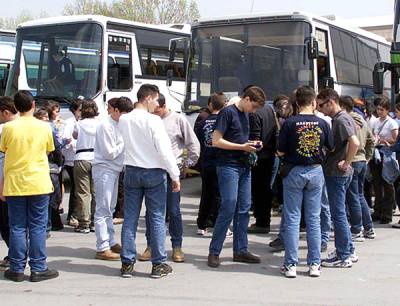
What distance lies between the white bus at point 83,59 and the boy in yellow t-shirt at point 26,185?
20.5ft

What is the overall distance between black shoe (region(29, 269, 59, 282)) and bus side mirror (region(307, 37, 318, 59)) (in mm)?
6633

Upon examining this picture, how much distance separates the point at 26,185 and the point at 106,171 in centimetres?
117

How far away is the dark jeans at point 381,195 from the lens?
9.05m

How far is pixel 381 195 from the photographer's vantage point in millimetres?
9281

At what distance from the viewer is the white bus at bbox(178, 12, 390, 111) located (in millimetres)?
11180

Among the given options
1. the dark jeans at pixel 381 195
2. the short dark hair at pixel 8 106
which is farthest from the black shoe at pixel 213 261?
the dark jeans at pixel 381 195

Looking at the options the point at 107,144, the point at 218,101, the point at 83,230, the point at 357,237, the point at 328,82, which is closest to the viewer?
the point at 107,144

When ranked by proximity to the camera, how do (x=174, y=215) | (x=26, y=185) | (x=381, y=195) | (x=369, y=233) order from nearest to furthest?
(x=26, y=185)
(x=174, y=215)
(x=369, y=233)
(x=381, y=195)

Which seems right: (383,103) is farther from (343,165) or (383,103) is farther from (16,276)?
(16,276)

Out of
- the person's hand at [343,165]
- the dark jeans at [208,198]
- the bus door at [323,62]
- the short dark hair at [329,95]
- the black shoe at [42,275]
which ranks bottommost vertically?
the black shoe at [42,275]

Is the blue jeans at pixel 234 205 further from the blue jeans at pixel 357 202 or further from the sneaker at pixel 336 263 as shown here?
the blue jeans at pixel 357 202

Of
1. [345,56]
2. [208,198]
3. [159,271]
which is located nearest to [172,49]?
[345,56]

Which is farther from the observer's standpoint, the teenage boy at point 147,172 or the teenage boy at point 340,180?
the teenage boy at point 340,180

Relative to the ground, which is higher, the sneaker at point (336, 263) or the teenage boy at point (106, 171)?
the teenage boy at point (106, 171)
